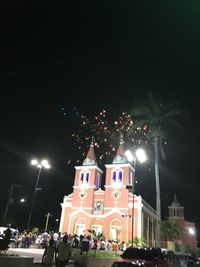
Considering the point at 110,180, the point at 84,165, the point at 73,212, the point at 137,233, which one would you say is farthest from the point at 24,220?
the point at 137,233

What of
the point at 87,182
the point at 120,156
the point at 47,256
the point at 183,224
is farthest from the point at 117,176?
the point at 47,256

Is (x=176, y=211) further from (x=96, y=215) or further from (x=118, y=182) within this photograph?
(x=96, y=215)

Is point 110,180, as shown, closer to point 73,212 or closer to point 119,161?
point 119,161

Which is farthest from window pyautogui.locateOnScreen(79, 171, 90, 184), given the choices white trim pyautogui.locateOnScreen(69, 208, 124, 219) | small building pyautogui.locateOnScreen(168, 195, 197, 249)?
small building pyautogui.locateOnScreen(168, 195, 197, 249)

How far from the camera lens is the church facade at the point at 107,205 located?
4594cm

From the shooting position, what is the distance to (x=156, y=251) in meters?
11.8

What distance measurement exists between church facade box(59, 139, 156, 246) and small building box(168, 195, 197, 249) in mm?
16976

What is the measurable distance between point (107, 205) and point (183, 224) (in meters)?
32.8

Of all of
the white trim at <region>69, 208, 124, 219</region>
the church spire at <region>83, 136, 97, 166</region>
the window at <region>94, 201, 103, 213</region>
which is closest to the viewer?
the white trim at <region>69, 208, 124, 219</region>

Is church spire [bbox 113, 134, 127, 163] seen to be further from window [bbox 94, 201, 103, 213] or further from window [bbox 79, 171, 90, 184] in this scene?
window [bbox 94, 201, 103, 213]

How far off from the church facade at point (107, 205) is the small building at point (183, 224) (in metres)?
17.0

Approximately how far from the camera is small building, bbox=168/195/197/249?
67.8 m

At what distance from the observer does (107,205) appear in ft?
160

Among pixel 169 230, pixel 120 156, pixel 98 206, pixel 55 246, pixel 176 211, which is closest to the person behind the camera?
pixel 55 246
